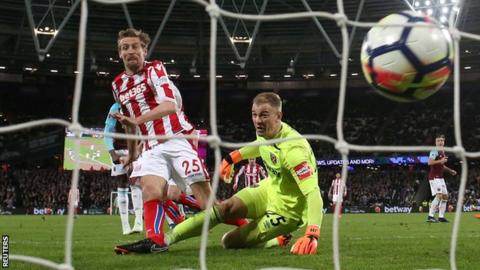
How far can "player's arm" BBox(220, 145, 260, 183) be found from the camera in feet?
16.2

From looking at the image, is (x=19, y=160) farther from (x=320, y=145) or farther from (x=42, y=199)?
(x=320, y=145)

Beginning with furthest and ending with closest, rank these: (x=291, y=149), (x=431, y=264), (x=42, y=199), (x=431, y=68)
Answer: (x=42, y=199), (x=291, y=149), (x=431, y=264), (x=431, y=68)

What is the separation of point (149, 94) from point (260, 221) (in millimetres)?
1308

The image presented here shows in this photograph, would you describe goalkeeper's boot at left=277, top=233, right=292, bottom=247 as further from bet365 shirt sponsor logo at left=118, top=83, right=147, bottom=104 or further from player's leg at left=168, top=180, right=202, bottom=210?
bet365 shirt sponsor logo at left=118, top=83, right=147, bottom=104

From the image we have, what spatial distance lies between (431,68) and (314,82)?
92.2 ft

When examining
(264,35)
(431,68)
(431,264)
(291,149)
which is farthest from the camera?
(264,35)

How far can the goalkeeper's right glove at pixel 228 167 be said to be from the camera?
4.93 meters

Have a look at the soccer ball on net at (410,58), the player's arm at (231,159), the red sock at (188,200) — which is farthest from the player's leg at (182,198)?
the soccer ball on net at (410,58)

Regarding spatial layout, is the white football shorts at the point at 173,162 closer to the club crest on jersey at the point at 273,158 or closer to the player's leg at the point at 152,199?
the player's leg at the point at 152,199

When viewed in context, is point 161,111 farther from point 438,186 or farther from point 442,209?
point 442,209

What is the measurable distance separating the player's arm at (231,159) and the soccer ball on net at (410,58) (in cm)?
174

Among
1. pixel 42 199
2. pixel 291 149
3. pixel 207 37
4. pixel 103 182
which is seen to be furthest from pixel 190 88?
pixel 291 149

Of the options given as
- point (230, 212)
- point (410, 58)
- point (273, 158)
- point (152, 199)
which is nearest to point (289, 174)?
point (273, 158)

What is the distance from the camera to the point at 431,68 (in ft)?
11.0
